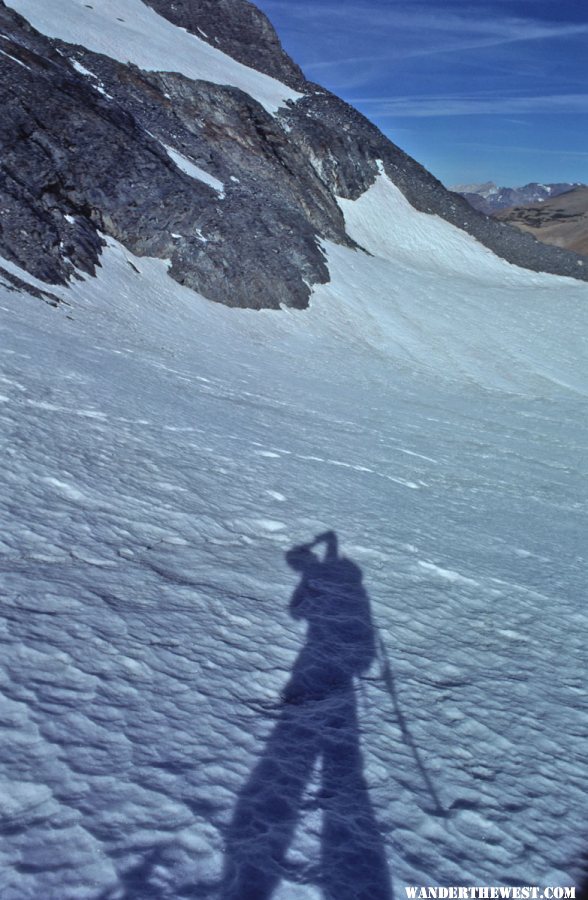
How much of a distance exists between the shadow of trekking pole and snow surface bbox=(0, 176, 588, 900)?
17mm

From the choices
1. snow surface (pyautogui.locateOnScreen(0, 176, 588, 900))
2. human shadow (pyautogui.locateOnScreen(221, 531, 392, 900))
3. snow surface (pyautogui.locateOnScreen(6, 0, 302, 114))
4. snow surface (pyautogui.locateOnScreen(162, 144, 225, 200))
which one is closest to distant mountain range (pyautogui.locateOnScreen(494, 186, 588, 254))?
snow surface (pyautogui.locateOnScreen(6, 0, 302, 114))

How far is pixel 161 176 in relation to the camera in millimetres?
18125

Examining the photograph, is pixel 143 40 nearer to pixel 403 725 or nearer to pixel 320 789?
pixel 403 725

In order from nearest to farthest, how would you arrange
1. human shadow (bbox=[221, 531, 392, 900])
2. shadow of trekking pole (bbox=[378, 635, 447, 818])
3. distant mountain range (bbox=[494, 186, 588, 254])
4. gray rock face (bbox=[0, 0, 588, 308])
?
human shadow (bbox=[221, 531, 392, 900]) < shadow of trekking pole (bbox=[378, 635, 447, 818]) < gray rock face (bbox=[0, 0, 588, 308]) < distant mountain range (bbox=[494, 186, 588, 254])

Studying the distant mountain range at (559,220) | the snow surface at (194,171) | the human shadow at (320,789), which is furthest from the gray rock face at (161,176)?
the distant mountain range at (559,220)

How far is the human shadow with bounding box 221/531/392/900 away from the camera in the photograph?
1937 mm

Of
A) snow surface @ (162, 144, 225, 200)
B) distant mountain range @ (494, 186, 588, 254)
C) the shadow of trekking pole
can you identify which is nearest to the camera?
the shadow of trekking pole

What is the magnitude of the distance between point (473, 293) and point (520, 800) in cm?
2511

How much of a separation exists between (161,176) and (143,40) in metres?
11.0

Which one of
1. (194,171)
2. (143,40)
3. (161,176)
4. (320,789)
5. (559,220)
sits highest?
(559,220)

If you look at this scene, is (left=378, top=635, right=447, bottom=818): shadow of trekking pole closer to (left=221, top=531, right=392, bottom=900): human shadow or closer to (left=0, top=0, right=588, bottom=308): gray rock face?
(left=221, top=531, right=392, bottom=900): human shadow

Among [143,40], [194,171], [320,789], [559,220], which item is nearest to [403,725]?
[320,789]

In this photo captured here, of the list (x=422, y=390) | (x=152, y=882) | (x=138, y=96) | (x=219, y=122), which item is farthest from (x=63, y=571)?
(x=219, y=122)

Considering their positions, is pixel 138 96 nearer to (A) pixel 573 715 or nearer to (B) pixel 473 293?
(B) pixel 473 293
